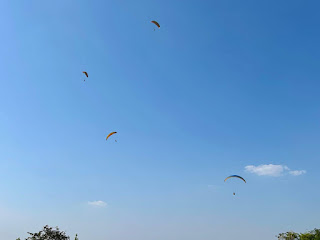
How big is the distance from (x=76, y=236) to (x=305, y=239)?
2623 inches

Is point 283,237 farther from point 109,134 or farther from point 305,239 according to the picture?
point 109,134

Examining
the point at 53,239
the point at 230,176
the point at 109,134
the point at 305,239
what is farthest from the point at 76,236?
the point at 305,239

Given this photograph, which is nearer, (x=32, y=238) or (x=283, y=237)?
(x=32, y=238)

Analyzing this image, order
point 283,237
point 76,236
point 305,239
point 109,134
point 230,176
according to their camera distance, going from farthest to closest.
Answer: point 283,237
point 305,239
point 76,236
point 109,134
point 230,176

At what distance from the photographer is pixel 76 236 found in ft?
→ 180

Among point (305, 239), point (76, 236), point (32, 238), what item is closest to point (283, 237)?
point (305, 239)

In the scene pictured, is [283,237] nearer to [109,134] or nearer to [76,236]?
[76,236]

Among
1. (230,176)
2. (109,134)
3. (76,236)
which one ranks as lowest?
(76,236)

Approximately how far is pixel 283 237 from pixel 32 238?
74875 mm

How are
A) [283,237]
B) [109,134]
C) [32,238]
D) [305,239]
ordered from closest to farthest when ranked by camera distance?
[109,134] → [32,238] → [305,239] → [283,237]

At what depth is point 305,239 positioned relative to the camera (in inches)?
3135

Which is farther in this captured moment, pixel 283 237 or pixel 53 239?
pixel 283 237

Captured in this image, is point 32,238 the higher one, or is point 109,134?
point 109,134

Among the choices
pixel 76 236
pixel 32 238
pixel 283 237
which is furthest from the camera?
pixel 283 237
